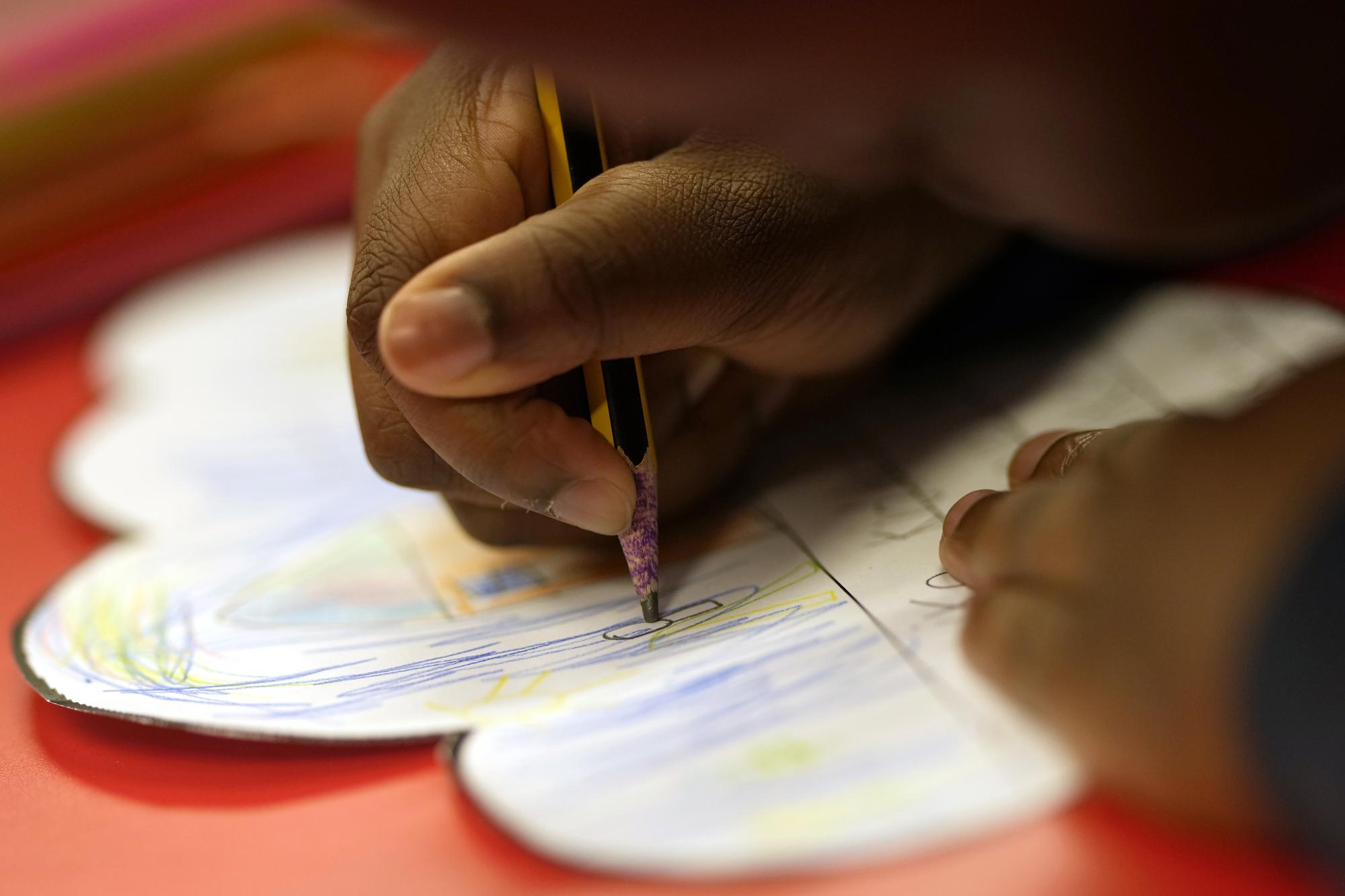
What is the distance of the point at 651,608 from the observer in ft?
1.77

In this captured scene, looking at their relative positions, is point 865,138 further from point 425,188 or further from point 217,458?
point 217,458

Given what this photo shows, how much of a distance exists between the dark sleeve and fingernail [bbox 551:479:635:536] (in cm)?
27

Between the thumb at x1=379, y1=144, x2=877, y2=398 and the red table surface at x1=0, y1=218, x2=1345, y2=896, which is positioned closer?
the red table surface at x1=0, y1=218, x2=1345, y2=896

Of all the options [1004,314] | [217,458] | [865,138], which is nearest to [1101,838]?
[865,138]

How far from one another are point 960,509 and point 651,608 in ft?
0.50

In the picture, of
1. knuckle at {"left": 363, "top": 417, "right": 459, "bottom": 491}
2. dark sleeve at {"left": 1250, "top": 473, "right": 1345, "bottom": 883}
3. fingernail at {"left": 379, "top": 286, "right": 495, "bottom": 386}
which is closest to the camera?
dark sleeve at {"left": 1250, "top": 473, "right": 1345, "bottom": 883}

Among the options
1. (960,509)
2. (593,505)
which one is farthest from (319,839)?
(960,509)

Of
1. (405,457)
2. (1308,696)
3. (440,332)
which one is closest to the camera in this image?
(1308,696)

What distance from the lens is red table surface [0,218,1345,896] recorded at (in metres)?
0.36

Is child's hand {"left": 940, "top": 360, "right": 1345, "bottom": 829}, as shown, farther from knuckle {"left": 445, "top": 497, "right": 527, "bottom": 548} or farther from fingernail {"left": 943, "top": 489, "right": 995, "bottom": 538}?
knuckle {"left": 445, "top": 497, "right": 527, "bottom": 548}

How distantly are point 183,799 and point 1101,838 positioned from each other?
0.36 metres

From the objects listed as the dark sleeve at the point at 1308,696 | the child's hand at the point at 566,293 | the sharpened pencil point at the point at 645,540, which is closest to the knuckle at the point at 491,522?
the child's hand at the point at 566,293

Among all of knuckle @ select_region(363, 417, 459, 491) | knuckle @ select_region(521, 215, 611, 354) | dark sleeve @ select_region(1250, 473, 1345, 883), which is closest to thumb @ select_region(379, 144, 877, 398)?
knuckle @ select_region(521, 215, 611, 354)

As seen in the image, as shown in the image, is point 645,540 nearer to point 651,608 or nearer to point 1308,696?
point 651,608
